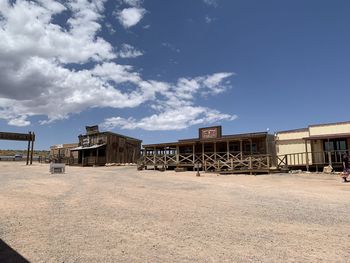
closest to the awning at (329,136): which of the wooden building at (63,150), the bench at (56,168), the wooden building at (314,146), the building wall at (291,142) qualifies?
the wooden building at (314,146)

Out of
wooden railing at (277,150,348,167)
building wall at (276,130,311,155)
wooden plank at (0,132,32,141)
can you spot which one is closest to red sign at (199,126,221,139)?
building wall at (276,130,311,155)

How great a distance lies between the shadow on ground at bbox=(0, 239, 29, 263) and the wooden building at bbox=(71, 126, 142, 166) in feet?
122

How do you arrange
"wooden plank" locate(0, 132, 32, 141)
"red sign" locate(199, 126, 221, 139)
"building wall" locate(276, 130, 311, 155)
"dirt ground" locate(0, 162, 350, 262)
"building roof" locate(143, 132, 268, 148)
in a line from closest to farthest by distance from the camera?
"dirt ground" locate(0, 162, 350, 262), "building roof" locate(143, 132, 268, 148), "building wall" locate(276, 130, 311, 155), "red sign" locate(199, 126, 221, 139), "wooden plank" locate(0, 132, 32, 141)

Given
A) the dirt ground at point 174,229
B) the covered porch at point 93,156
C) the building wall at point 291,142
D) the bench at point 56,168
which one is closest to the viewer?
the dirt ground at point 174,229

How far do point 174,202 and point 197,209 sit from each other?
4.64 ft

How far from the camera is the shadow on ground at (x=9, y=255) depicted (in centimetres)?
499

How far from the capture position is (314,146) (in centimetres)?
2533

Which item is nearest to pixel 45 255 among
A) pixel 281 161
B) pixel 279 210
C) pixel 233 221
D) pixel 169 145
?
pixel 233 221

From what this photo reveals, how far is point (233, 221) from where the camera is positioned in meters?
7.74

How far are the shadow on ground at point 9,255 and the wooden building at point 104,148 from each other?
37127 millimetres

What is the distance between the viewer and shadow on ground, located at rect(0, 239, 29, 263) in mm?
4991

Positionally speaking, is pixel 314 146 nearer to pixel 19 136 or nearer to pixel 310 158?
pixel 310 158

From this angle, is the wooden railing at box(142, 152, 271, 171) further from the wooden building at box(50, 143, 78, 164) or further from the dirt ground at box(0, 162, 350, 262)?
the wooden building at box(50, 143, 78, 164)

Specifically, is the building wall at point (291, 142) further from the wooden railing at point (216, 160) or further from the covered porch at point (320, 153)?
the wooden railing at point (216, 160)
